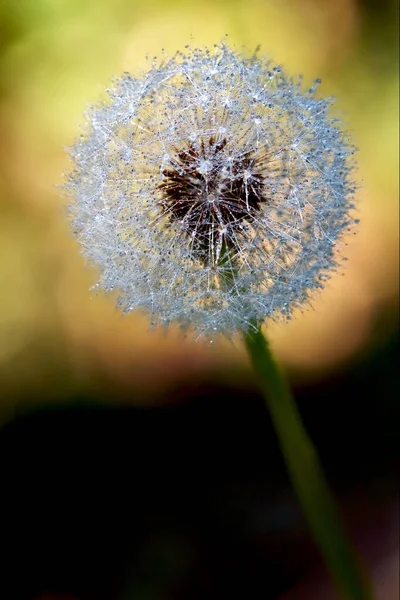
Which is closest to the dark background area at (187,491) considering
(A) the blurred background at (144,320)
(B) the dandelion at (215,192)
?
(A) the blurred background at (144,320)

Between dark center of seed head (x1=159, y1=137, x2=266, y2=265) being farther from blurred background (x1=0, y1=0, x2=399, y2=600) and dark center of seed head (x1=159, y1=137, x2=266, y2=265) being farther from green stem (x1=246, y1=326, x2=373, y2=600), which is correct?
blurred background (x1=0, y1=0, x2=399, y2=600)

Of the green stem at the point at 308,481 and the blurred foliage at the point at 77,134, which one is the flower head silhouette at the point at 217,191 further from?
the blurred foliage at the point at 77,134

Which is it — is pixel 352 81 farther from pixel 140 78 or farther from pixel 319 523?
pixel 319 523

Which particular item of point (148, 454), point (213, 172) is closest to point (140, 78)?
point (213, 172)

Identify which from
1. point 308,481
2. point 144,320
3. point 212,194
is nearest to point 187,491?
point 144,320

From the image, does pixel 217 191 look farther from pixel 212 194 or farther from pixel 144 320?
pixel 144 320

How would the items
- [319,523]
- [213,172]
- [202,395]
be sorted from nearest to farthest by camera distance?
1. [213,172]
2. [319,523]
3. [202,395]
